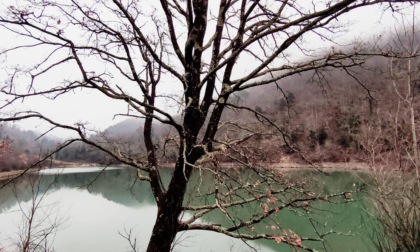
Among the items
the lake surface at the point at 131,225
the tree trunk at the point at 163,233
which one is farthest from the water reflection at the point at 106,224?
the tree trunk at the point at 163,233

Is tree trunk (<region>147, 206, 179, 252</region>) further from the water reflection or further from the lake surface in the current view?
the water reflection

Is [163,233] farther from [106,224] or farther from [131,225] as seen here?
[106,224]

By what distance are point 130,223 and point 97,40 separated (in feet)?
49.7

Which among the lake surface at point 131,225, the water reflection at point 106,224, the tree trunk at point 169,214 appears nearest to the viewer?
the tree trunk at point 169,214

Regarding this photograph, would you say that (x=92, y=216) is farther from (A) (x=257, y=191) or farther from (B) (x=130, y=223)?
(A) (x=257, y=191)

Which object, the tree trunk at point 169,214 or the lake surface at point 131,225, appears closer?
the tree trunk at point 169,214

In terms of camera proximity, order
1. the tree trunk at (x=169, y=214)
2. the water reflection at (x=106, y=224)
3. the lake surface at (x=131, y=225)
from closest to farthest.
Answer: the tree trunk at (x=169, y=214) < the lake surface at (x=131, y=225) < the water reflection at (x=106, y=224)

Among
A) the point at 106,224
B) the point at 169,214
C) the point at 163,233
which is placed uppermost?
the point at 169,214

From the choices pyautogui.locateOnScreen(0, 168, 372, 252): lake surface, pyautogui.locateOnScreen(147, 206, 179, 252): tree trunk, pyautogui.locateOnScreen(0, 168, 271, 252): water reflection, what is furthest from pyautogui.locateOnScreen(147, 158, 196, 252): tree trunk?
pyautogui.locateOnScreen(0, 168, 271, 252): water reflection

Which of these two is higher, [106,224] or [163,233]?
[163,233]

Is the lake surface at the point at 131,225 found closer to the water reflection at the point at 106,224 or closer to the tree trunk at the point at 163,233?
the water reflection at the point at 106,224

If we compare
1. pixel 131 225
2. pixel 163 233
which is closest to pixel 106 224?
pixel 131 225

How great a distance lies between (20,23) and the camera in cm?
319

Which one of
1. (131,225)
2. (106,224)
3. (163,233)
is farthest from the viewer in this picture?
(106,224)
